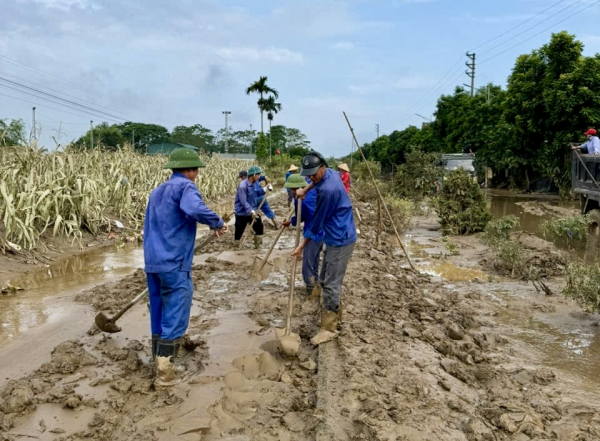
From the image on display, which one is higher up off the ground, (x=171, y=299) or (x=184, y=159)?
(x=184, y=159)

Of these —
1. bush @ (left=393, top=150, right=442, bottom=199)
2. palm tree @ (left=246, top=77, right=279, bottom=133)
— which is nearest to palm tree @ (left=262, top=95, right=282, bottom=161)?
palm tree @ (left=246, top=77, right=279, bottom=133)

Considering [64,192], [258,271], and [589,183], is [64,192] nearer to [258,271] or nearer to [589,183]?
[258,271]

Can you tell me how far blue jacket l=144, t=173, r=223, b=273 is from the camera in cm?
370

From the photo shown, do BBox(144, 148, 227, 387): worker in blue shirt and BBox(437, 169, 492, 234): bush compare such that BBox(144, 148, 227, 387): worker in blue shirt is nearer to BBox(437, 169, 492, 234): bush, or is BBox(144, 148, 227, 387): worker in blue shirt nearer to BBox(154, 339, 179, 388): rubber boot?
BBox(154, 339, 179, 388): rubber boot

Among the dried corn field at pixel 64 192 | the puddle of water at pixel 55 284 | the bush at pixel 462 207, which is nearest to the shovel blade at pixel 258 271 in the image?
the puddle of water at pixel 55 284

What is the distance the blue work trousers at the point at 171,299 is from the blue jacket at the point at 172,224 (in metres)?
0.08

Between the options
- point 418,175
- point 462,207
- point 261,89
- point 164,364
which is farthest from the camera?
point 261,89

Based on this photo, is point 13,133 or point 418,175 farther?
point 418,175

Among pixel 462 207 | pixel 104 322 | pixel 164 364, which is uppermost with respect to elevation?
pixel 462 207

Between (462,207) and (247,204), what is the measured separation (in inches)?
233

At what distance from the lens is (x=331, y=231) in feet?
15.0

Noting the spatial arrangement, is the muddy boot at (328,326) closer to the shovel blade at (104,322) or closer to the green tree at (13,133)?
the shovel blade at (104,322)

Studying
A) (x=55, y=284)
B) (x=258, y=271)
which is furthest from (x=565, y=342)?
(x=55, y=284)

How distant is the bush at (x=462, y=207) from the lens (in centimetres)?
1169
